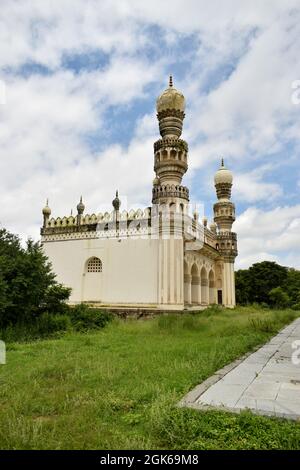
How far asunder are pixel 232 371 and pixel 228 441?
2576 mm

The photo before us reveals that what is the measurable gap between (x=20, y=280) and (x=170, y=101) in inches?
469

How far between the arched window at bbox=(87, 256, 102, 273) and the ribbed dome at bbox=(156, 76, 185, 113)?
766 centimetres

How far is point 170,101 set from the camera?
60.0ft

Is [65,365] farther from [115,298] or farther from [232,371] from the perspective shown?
[115,298]

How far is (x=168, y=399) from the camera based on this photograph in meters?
3.80

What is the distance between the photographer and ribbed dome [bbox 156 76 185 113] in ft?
59.9

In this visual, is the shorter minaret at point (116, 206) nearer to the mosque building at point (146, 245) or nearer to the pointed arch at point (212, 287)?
the mosque building at point (146, 245)

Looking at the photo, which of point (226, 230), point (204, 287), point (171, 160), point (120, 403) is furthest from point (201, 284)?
point (120, 403)

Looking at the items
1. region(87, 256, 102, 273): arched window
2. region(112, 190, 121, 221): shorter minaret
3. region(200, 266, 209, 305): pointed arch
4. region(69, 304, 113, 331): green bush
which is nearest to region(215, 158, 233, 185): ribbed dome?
region(200, 266, 209, 305): pointed arch

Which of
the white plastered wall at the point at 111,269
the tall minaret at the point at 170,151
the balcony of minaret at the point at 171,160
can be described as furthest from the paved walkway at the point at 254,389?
the balcony of minaret at the point at 171,160

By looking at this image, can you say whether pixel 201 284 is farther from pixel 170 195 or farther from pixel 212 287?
pixel 170 195

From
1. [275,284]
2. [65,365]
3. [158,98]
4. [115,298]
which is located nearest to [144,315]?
[115,298]

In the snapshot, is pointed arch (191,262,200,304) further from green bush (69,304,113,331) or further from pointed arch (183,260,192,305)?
green bush (69,304,113,331)
